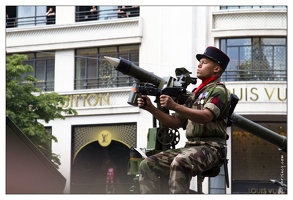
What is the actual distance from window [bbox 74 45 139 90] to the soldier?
26.0 metres

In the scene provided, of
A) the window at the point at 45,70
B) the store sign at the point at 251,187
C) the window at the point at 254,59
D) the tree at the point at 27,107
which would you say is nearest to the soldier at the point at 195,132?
the tree at the point at 27,107

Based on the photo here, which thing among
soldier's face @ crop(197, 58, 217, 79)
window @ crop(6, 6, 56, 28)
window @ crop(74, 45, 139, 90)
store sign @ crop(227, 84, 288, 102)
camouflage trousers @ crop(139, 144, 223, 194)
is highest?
window @ crop(6, 6, 56, 28)

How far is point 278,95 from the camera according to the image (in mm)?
30344

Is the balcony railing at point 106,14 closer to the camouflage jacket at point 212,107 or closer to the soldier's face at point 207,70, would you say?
the soldier's face at point 207,70

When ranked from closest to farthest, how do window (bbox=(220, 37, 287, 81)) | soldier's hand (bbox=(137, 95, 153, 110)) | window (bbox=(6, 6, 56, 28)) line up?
soldier's hand (bbox=(137, 95, 153, 110)), window (bbox=(220, 37, 287, 81)), window (bbox=(6, 6, 56, 28))

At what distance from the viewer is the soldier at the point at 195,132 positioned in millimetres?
6137

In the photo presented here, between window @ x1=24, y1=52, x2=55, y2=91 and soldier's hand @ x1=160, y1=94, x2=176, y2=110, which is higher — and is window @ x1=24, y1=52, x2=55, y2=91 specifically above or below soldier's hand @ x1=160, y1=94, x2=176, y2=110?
above

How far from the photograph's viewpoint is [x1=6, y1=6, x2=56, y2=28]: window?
3416 cm

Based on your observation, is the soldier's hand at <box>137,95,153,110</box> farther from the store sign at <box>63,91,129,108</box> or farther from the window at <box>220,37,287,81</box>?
the store sign at <box>63,91,129,108</box>

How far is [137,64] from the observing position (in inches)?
1230

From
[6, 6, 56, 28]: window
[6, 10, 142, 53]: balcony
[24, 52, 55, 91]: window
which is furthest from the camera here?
[6, 6, 56, 28]: window

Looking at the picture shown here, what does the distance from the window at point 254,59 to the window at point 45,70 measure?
25.7 ft

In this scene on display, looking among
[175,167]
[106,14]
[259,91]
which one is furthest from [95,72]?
[175,167]

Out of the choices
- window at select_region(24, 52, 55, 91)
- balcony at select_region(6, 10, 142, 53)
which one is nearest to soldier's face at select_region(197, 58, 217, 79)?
balcony at select_region(6, 10, 142, 53)
